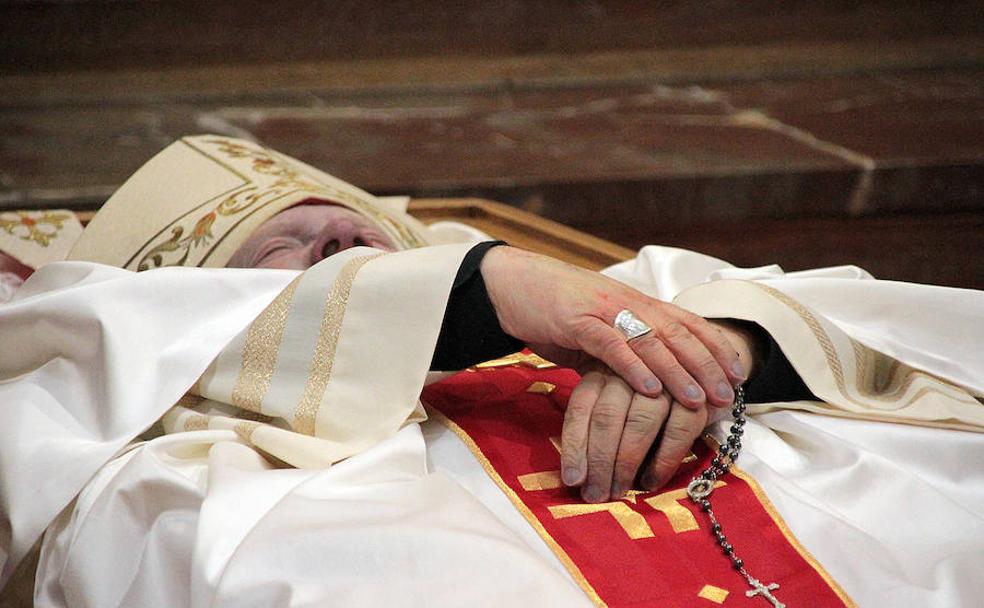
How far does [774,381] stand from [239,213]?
1087 mm

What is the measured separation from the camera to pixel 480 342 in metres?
1.56

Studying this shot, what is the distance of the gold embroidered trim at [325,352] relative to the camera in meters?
1.53

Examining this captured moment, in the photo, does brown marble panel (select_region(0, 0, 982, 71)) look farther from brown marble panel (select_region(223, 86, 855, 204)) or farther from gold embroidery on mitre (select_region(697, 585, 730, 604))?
gold embroidery on mitre (select_region(697, 585, 730, 604))

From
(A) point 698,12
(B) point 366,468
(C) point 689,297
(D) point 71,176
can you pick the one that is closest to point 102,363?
(B) point 366,468

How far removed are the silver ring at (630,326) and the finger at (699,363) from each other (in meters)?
0.03

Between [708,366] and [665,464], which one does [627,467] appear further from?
[708,366]

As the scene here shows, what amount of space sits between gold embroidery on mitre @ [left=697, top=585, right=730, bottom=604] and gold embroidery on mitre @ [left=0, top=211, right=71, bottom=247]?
5.99 feet

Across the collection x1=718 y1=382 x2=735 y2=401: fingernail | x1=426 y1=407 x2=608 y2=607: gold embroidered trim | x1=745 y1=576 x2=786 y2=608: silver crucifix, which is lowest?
x1=426 y1=407 x2=608 y2=607: gold embroidered trim

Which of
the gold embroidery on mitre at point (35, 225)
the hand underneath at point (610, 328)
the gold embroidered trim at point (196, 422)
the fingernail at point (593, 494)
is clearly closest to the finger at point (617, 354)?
the hand underneath at point (610, 328)

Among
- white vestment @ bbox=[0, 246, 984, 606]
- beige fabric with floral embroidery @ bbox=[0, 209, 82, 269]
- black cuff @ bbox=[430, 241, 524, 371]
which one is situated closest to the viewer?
white vestment @ bbox=[0, 246, 984, 606]

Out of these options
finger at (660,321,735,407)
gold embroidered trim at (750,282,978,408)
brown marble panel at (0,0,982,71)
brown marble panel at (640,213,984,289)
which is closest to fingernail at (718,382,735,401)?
finger at (660,321,735,407)

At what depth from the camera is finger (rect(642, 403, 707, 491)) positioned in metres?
1.45

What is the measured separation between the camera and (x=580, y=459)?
1436 millimetres

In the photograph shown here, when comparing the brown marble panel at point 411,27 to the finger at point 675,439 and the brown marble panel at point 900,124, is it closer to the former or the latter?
the brown marble panel at point 900,124
